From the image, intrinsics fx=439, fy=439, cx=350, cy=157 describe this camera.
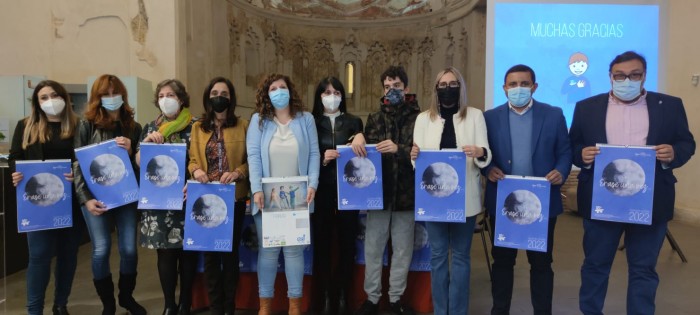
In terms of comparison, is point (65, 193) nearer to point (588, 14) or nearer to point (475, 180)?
point (475, 180)

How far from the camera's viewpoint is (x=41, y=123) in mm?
2934

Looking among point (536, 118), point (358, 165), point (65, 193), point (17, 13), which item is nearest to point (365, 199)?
point (358, 165)

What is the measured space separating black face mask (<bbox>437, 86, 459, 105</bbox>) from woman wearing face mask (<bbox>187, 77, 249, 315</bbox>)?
1.33 m

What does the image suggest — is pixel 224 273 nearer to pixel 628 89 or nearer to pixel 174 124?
pixel 174 124

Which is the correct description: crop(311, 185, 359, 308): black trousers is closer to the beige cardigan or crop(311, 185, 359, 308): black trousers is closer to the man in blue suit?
Result: the beige cardigan

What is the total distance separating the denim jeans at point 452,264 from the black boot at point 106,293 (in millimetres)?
2261

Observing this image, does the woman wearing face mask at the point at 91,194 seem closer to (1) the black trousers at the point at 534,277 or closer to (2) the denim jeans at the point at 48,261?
(2) the denim jeans at the point at 48,261

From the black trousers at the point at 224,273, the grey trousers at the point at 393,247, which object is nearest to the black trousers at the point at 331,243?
the grey trousers at the point at 393,247

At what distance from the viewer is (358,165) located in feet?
9.37

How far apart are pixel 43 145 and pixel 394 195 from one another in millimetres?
2369

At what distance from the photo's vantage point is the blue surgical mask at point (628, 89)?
2.47 m

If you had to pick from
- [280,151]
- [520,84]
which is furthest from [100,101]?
[520,84]

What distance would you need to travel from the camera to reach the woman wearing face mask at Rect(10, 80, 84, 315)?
2.91m

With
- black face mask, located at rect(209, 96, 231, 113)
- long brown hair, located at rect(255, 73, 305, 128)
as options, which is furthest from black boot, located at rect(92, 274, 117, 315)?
long brown hair, located at rect(255, 73, 305, 128)
